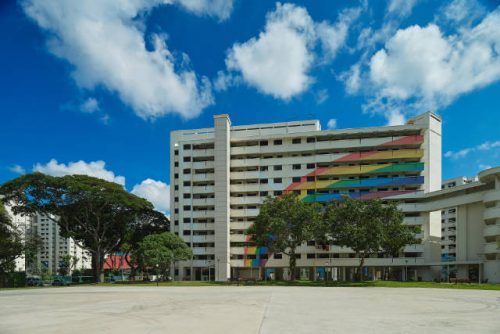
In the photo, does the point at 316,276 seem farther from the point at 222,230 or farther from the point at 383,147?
the point at 383,147

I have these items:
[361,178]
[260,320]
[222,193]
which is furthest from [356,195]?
[260,320]

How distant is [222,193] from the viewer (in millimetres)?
74688

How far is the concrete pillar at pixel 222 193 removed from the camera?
72.8 meters

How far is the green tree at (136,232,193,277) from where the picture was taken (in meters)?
58.9

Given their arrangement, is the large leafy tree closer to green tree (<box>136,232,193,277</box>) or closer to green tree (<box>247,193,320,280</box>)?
green tree (<box>136,232,193,277</box>)

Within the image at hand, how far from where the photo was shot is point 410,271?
2815 inches

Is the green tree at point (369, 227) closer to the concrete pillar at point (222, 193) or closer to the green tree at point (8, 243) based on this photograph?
the concrete pillar at point (222, 193)

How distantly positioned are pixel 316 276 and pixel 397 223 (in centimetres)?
2813

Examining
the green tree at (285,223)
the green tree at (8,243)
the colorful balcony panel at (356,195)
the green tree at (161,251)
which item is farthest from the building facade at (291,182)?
the green tree at (8,243)

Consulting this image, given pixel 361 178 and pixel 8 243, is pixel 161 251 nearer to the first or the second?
pixel 8 243

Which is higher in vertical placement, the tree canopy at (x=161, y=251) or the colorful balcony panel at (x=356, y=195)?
the colorful balcony panel at (x=356, y=195)

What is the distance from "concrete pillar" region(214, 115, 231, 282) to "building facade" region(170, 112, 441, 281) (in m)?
0.18

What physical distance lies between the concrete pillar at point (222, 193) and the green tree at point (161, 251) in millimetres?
9419

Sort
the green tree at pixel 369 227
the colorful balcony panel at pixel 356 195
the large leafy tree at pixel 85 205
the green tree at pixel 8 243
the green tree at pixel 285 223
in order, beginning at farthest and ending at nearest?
the colorful balcony panel at pixel 356 195
the large leafy tree at pixel 85 205
the green tree at pixel 8 243
the green tree at pixel 285 223
the green tree at pixel 369 227
